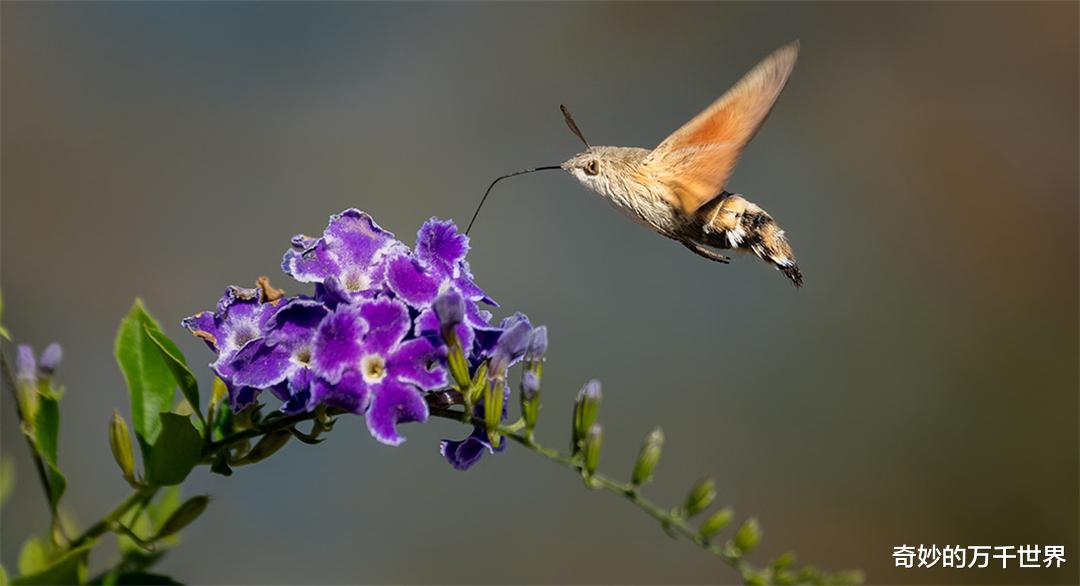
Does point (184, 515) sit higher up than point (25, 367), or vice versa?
point (25, 367)

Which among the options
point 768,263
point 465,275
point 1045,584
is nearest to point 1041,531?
point 1045,584

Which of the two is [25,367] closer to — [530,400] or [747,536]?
[530,400]

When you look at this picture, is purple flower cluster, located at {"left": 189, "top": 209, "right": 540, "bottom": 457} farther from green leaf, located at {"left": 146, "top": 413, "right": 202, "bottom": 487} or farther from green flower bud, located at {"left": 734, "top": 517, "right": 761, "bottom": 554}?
green flower bud, located at {"left": 734, "top": 517, "right": 761, "bottom": 554}

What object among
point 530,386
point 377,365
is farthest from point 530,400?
point 377,365

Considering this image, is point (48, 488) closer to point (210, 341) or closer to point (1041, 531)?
point (210, 341)

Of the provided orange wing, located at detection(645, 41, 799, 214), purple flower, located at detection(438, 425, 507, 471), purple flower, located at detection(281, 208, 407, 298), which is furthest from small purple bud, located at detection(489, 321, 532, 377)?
orange wing, located at detection(645, 41, 799, 214)

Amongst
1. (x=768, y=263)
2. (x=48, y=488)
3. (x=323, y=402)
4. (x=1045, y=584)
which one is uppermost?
(x=1045, y=584)

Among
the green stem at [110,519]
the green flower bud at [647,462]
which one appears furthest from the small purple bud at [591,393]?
the green stem at [110,519]
